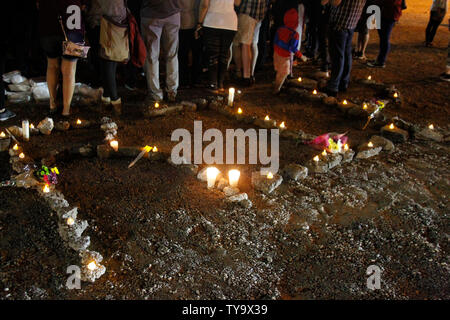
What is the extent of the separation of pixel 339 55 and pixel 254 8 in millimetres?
1800

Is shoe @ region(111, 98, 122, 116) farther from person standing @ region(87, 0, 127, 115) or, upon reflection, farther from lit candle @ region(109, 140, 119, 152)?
lit candle @ region(109, 140, 119, 152)

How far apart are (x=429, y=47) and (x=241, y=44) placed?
7.11 meters

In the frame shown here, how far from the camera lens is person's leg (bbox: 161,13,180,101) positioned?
7343 millimetres

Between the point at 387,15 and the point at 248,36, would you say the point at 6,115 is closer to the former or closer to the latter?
the point at 248,36

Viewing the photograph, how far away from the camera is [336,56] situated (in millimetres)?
8312

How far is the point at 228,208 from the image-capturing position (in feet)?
16.3

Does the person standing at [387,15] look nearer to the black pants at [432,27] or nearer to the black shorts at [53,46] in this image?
the black pants at [432,27]

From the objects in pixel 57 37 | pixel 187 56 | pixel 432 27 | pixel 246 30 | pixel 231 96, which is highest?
pixel 57 37

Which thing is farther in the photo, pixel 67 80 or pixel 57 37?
pixel 67 80

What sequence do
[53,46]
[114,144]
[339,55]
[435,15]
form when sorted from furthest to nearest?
[435,15] → [339,55] → [53,46] → [114,144]

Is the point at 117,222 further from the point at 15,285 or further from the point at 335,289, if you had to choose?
the point at 335,289

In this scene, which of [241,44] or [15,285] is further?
[241,44]

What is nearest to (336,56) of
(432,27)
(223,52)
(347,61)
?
(347,61)
